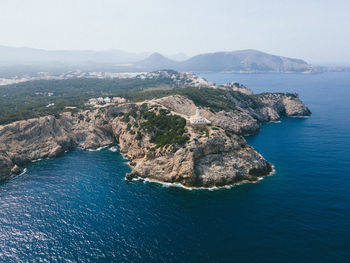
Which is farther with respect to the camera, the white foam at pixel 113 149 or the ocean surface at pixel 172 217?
the white foam at pixel 113 149

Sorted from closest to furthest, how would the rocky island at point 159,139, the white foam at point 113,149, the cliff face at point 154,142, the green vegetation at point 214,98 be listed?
the cliff face at point 154,142 < the rocky island at point 159,139 < the white foam at point 113,149 < the green vegetation at point 214,98

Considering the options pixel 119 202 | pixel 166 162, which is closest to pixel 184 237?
pixel 119 202

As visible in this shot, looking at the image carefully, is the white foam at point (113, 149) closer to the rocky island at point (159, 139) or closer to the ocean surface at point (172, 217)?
the rocky island at point (159, 139)

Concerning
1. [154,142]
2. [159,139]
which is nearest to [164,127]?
[159,139]

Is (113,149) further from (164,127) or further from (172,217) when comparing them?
(172,217)

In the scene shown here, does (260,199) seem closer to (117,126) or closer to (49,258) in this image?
(49,258)

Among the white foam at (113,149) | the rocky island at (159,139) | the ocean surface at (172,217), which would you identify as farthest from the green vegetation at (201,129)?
the white foam at (113,149)
